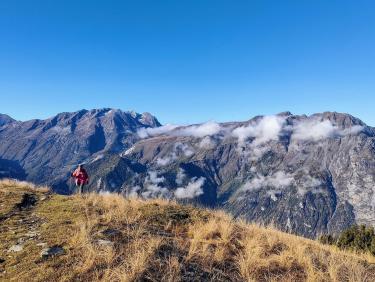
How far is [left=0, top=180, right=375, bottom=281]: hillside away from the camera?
34.1 feet

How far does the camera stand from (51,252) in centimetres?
1131

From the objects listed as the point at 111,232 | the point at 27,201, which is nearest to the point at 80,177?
the point at 27,201

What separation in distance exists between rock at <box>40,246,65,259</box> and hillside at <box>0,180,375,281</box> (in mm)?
27

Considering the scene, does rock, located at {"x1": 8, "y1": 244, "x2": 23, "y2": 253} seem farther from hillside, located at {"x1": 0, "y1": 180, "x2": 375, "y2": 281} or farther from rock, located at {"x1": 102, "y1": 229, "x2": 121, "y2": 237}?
rock, located at {"x1": 102, "y1": 229, "x2": 121, "y2": 237}

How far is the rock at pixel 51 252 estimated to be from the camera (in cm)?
1114

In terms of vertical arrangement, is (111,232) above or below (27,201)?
above

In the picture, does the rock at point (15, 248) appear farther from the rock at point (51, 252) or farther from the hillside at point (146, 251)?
the rock at point (51, 252)

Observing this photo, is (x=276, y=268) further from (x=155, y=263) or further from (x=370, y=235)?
(x=370, y=235)

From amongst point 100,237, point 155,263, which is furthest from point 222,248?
point 100,237

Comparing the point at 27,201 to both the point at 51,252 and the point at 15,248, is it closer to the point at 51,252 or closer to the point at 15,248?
the point at 15,248

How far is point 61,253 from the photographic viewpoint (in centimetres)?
1127

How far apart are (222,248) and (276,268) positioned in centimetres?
187

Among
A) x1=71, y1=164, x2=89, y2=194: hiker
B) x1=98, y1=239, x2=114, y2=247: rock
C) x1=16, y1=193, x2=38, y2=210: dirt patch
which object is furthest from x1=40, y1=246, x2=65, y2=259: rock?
x1=71, y1=164, x2=89, y2=194: hiker

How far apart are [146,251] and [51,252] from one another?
2.73 meters
